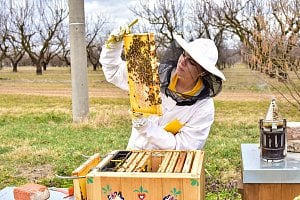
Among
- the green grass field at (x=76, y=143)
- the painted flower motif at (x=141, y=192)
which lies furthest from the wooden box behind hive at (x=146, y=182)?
the green grass field at (x=76, y=143)

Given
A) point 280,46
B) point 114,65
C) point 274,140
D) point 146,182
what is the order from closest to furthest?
point 146,182, point 274,140, point 114,65, point 280,46

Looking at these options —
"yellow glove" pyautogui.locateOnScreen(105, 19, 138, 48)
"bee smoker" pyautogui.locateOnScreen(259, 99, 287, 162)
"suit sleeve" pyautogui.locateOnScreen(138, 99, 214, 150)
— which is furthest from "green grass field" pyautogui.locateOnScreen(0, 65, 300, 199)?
"yellow glove" pyautogui.locateOnScreen(105, 19, 138, 48)

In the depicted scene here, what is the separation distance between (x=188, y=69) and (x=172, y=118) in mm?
226

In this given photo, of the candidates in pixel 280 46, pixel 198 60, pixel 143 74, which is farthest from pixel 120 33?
pixel 280 46

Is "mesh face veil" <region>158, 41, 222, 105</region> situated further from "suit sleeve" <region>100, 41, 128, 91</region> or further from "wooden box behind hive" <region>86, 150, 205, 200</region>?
"wooden box behind hive" <region>86, 150, 205, 200</region>

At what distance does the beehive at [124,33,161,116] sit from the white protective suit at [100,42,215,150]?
0.44 feet

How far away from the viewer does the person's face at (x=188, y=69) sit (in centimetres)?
171

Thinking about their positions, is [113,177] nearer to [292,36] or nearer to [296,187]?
[296,187]

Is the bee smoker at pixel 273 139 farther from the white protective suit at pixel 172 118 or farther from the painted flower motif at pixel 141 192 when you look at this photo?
the painted flower motif at pixel 141 192

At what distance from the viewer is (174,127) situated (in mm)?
1738

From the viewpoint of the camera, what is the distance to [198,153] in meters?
1.47

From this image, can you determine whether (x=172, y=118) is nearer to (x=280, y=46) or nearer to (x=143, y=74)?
(x=143, y=74)

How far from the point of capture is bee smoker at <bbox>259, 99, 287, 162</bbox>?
4.67ft

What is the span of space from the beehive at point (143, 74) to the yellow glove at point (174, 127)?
28 centimetres
